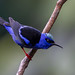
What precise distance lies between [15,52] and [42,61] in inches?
44.9

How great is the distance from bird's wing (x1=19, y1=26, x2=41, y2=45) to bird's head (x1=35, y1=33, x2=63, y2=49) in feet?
0.29

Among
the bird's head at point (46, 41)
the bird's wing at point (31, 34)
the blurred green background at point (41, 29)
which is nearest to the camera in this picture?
the bird's head at point (46, 41)

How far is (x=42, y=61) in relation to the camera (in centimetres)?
624

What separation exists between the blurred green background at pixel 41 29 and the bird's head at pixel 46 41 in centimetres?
241

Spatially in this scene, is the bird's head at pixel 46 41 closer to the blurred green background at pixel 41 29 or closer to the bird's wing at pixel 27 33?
the bird's wing at pixel 27 33

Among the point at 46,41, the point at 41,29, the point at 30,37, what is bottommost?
the point at 41,29

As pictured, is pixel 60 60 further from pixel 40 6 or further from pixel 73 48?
pixel 40 6

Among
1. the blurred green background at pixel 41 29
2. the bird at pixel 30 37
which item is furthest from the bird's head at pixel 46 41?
the blurred green background at pixel 41 29

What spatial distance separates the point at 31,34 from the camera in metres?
3.68

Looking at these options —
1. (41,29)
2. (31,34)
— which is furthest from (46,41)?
(41,29)

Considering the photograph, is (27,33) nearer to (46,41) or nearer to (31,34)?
(31,34)

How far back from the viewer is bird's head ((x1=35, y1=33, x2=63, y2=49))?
3.42 meters

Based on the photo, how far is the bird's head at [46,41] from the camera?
3420 mm

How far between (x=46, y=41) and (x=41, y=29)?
11.6 feet
